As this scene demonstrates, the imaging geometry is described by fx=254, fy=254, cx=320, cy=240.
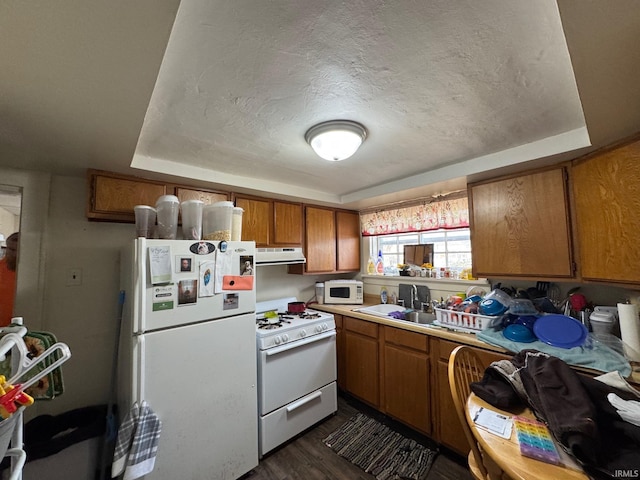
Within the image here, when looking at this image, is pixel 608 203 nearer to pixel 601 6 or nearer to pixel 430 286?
pixel 601 6

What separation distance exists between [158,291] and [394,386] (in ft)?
6.48

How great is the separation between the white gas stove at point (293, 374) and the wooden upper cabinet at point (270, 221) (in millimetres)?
755

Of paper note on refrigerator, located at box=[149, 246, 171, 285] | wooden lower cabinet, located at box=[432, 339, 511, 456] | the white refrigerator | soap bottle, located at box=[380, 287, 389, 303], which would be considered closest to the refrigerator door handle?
the white refrigerator

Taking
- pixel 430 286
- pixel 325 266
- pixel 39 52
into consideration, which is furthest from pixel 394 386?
pixel 39 52

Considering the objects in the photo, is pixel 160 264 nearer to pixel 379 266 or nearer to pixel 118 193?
pixel 118 193

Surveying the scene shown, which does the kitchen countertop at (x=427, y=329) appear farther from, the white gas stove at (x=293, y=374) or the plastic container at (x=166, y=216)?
the plastic container at (x=166, y=216)

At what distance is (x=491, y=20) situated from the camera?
2.64ft

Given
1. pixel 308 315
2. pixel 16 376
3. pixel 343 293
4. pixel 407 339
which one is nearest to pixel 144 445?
pixel 16 376

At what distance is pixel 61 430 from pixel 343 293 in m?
2.45

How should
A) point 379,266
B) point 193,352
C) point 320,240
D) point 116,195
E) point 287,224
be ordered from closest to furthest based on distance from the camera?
point 193,352
point 116,195
point 287,224
point 320,240
point 379,266

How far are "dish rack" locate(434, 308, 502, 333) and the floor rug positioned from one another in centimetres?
94

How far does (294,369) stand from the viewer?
204cm

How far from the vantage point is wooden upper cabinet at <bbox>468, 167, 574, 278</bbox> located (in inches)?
66.5

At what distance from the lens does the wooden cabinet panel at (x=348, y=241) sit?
316 cm
